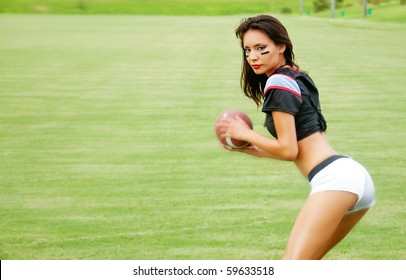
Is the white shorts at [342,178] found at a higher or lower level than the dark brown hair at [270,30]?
lower

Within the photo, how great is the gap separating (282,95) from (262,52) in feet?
1.29

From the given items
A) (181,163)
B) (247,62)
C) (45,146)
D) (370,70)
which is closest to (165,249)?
(247,62)

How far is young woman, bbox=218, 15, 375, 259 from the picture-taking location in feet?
16.0

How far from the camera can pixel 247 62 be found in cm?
554

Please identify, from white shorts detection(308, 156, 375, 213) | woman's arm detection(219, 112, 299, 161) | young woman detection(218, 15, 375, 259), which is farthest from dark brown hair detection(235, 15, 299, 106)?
white shorts detection(308, 156, 375, 213)

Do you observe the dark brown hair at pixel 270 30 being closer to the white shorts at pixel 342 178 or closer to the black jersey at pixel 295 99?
the black jersey at pixel 295 99

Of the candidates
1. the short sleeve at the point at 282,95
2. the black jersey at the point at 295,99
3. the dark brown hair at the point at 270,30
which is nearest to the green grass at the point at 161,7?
the dark brown hair at the point at 270,30

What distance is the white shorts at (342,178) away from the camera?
16.2 feet

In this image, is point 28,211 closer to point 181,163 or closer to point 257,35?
point 181,163

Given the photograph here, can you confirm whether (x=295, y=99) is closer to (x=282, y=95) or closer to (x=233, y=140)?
(x=282, y=95)

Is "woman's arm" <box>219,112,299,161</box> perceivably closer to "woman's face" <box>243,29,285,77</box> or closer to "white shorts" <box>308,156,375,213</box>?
"white shorts" <box>308,156,375,213</box>

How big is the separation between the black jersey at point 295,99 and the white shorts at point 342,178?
0.77 ft

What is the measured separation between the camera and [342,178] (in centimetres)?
493

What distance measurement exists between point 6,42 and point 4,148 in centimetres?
2705
